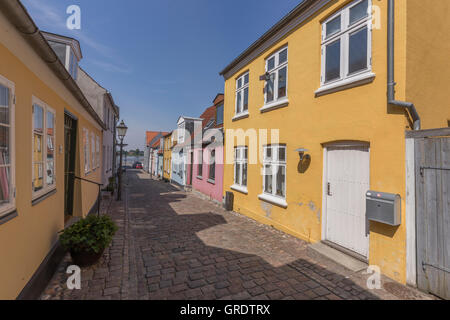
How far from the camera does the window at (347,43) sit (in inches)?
186

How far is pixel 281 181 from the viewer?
718cm

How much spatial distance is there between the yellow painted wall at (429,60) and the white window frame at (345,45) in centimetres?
64

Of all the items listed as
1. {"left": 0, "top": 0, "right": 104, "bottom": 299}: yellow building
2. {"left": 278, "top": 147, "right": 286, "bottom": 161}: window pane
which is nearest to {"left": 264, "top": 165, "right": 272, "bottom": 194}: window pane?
{"left": 278, "top": 147, "right": 286, "bottom": 161}: window pane

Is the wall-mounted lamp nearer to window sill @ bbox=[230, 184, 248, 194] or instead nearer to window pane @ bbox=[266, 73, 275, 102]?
window pane @ bbox=[266, 73, 275, 102]

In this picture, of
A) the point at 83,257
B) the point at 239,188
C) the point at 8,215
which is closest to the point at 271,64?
the point at 239,188

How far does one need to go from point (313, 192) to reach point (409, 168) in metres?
2.18

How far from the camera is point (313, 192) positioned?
5.81 meters

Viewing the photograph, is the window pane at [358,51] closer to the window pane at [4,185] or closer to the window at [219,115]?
the window pane at [4,185]

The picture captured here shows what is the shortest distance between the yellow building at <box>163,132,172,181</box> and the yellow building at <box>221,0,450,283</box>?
17659 mm

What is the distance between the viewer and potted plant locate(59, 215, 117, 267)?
13.8 ft

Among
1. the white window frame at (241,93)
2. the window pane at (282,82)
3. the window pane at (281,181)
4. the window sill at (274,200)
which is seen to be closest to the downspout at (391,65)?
the window pane at (282,82)

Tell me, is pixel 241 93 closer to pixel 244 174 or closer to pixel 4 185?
pixel 244 174

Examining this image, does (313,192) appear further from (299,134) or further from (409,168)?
(409,168)
